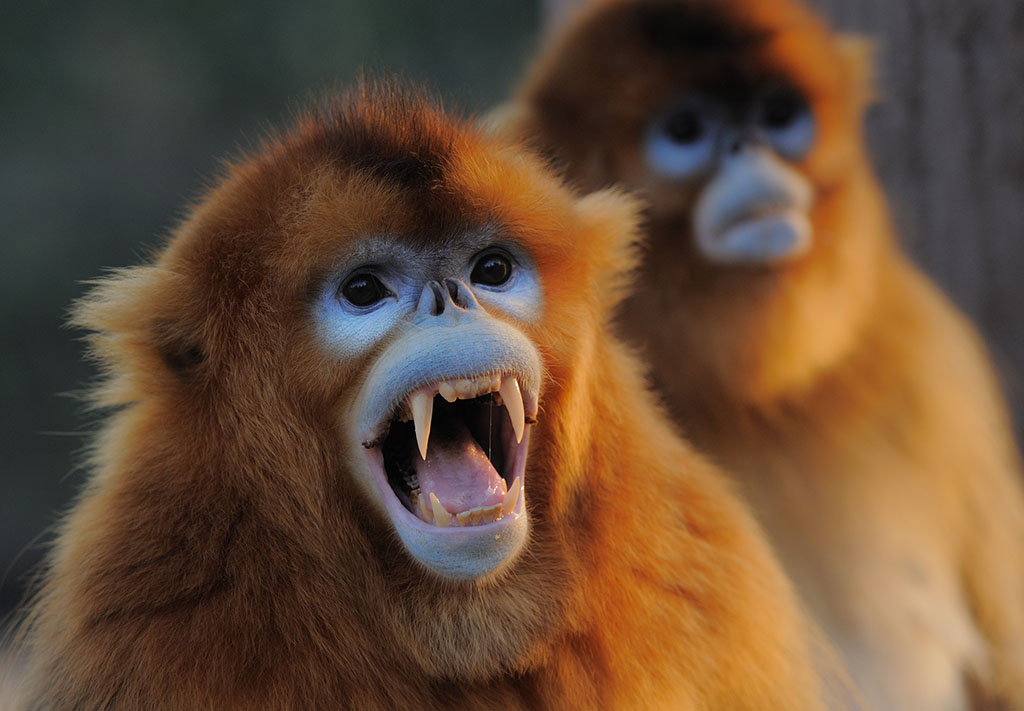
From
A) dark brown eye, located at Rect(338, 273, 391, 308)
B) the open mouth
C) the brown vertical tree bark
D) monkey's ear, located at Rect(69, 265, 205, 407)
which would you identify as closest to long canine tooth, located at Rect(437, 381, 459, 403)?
the open mouth

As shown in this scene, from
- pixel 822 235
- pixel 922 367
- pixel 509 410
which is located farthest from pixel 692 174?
pixel 509 410

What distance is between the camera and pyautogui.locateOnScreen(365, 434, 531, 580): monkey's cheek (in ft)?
5.84

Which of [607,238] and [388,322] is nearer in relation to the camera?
[388,322]

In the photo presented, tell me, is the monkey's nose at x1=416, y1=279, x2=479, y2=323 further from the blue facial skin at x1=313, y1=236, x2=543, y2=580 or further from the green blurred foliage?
the green blurred foliage

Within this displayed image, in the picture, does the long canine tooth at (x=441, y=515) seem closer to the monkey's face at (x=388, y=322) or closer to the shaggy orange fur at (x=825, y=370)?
the monkey's face at (x=388, y=322)

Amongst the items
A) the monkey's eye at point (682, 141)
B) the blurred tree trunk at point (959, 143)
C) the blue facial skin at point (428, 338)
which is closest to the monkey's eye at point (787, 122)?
the monkey's eye at point (682, 141)

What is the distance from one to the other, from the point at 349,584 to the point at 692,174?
6.65ft

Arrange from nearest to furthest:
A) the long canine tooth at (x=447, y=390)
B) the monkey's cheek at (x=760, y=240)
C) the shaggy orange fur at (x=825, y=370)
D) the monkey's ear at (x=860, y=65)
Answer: the long canine tooth at (x=447, y=390), the monkey's cheek at (x=760, y=240), the shaggy orange fur at (x=825, y=370), the monkey's ear at (x=860, y=65)

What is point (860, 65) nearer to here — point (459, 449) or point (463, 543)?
point (459, 449)

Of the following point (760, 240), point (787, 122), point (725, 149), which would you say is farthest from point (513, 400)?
point (787, 122)

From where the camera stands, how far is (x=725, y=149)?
354 cm

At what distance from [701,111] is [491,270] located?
1823 millimetres

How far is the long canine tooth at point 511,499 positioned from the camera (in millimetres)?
1818

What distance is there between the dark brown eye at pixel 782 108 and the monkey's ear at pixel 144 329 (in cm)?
221
